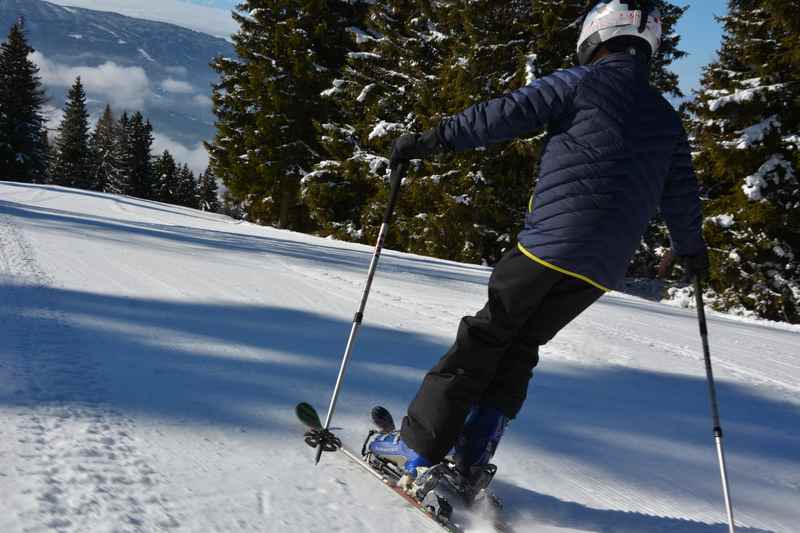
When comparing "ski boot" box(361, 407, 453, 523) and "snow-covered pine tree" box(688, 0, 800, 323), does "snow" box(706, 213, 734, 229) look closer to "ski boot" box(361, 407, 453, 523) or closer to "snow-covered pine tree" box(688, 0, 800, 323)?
"snow-covered pine tree" box(688, 0, 800, 323)

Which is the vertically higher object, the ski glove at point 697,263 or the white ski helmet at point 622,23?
the white ski helmet at point 622,23

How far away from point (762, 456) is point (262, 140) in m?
23.7

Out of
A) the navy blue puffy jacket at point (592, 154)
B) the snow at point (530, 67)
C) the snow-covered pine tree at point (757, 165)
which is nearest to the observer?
the navy blue puffy jacket at point (592, 154)

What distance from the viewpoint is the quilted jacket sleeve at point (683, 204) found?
2.27 m

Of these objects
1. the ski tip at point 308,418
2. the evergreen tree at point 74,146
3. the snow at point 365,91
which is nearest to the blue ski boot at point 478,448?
the ski tip at point 308,418

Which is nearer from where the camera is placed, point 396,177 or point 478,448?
point 478,448

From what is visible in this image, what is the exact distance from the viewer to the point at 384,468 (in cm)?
240

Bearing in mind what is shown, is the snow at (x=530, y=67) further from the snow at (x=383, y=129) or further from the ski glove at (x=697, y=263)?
the ski glove at (x=697, y=263)

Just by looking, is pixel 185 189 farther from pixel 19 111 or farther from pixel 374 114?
pixel 374 114

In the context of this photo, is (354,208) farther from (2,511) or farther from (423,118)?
(2,511)

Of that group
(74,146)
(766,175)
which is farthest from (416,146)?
(74,146)

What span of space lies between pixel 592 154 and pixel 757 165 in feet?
52.2

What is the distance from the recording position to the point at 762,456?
10.1ft

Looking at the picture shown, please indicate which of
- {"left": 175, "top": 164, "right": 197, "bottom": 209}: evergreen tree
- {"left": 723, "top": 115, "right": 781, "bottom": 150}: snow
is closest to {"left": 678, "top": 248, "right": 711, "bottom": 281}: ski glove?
{"left": 723, "top": 115, "right": 781, "bottom": 150}: snow
